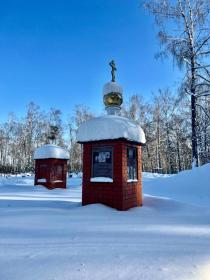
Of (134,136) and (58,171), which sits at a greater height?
(134,136)

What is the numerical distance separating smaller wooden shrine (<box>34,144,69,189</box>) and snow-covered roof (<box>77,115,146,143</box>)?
7730 millimetres

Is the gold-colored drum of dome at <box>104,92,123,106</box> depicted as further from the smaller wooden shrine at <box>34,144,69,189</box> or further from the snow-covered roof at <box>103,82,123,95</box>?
the smaller wooden shrine at <box>34,144,69,189</box>

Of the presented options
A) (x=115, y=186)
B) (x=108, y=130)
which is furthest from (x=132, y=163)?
(x=108, y=130)

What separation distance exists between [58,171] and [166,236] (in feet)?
40.2

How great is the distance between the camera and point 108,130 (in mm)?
8094

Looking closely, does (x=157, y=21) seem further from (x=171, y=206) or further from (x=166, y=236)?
(x=166, y=236)

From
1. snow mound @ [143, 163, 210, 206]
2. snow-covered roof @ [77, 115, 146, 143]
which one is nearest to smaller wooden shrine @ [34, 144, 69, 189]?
snow mound @ [143, 163, 210, 206]

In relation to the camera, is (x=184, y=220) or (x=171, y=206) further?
(x=171, y=206)

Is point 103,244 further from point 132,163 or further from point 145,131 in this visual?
point 145,131

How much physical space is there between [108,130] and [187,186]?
20.9ft

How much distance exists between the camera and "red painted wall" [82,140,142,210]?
794 cm

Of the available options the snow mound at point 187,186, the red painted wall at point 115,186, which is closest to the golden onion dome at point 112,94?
the red painted wall at point 115,186

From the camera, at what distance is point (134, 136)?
846 cm

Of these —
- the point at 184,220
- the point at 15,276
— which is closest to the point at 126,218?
the point at 184,220
